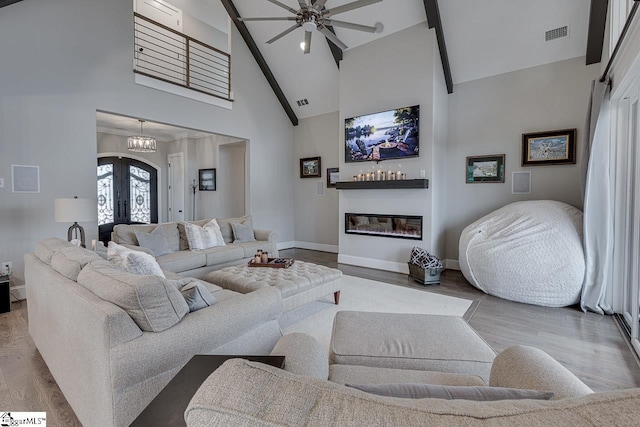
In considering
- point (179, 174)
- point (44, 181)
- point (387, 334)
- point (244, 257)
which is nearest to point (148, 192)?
point (179, 174)

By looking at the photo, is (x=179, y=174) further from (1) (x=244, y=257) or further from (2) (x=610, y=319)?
(2) (x=610, y=319)

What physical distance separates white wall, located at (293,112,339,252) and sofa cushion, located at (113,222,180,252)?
11.4ft

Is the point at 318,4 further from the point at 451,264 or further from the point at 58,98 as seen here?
the point at 451,264

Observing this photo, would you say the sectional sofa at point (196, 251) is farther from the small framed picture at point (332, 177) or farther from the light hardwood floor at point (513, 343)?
the small framed picture at point (332, 177)

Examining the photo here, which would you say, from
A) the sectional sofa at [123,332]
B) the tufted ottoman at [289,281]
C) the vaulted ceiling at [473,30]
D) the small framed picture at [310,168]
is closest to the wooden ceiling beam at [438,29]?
the vaulted ceiling at [473,30]

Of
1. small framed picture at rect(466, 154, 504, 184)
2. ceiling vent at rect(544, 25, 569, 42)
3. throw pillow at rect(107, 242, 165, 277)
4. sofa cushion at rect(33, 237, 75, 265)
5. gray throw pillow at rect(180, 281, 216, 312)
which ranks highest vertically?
ceiling vent at rect(544, 25, 569, 42)

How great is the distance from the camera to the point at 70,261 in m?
1.87

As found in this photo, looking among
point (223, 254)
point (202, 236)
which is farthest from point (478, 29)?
point (202, 236)

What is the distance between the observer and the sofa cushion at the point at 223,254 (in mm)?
4387

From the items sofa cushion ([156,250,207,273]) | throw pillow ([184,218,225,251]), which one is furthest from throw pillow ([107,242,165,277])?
throw pillow ([184,218,225,251])

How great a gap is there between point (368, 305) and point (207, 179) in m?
6.10

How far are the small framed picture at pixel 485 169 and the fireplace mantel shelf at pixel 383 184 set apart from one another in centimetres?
100

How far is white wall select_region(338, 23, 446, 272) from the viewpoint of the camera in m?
4.89

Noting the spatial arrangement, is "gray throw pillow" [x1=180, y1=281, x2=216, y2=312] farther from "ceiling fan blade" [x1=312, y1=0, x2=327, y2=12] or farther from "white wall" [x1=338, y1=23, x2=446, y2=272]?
"white wall" [x1=338, y1=23, x2=446, y2=272]
